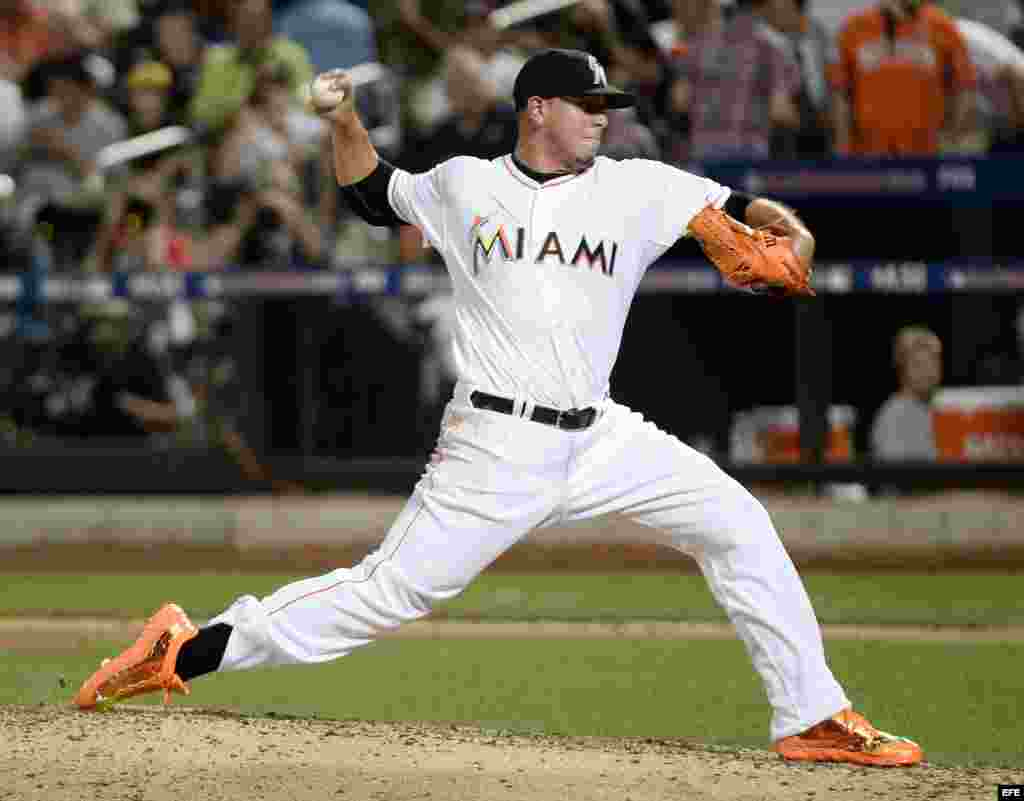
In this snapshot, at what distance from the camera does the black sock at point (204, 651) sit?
470 centimetres

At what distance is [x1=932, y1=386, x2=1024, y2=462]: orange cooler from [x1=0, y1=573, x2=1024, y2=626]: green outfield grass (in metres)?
Answer: 0.69

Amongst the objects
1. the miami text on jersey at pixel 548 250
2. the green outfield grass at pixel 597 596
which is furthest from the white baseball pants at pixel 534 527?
the green outfield grass at pixel 597 596

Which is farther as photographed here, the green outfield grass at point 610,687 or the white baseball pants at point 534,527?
the green outfield grass at point 610,687

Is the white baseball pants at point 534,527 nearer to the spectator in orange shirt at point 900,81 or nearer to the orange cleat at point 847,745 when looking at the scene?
the orange cleat at point 847,745

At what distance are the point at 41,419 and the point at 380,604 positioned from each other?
5897 millimetres

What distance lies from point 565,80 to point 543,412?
0.87 meters

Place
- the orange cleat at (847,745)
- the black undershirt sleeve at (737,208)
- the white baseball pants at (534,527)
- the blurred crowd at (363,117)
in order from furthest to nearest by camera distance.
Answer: the blurred crowd at (363,117)
the black undershirt sleeve at (737,208)
the orange cleat at (847,745)
the white baseball pants at (534,527)

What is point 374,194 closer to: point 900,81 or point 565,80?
point 565,80

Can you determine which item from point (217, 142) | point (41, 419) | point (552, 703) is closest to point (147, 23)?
point (217, 142)

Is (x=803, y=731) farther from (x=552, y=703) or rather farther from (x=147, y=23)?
(x=147, y=23)

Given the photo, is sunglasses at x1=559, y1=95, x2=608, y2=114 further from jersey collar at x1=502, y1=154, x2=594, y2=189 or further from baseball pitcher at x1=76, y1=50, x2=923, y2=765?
jersey collar at x1=502, y1=154, x2=594, y2=189

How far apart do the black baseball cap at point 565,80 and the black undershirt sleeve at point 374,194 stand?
0.42 meters

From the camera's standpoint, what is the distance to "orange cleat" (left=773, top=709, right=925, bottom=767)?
15.6 ft

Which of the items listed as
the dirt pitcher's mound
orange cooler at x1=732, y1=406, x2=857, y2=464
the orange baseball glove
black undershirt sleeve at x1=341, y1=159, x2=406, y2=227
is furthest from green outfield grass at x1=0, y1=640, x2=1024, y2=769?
orange cooler at x1=732, y1=406, x2=857, y2=464
